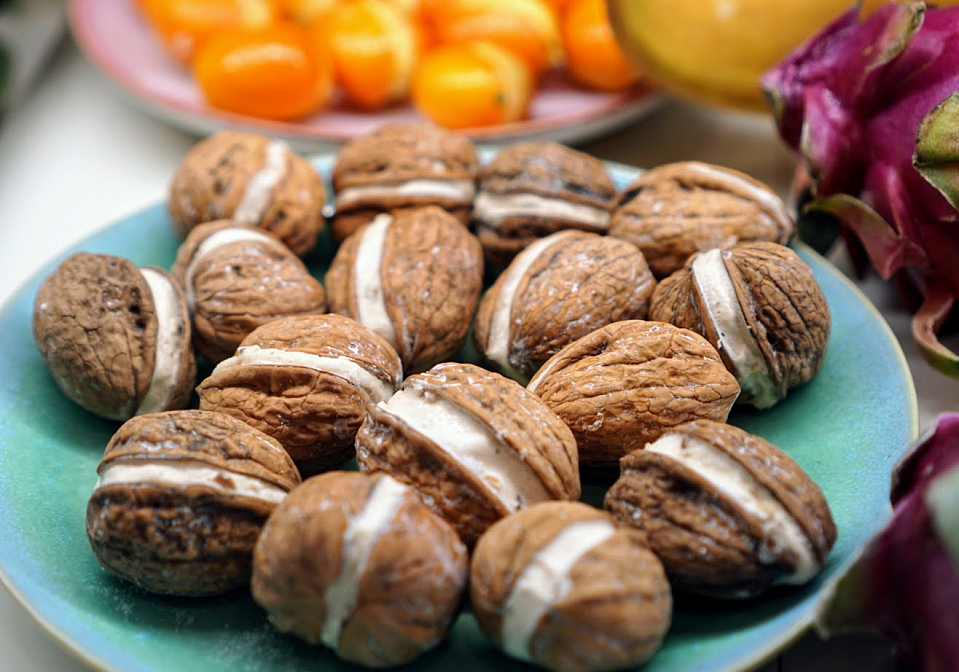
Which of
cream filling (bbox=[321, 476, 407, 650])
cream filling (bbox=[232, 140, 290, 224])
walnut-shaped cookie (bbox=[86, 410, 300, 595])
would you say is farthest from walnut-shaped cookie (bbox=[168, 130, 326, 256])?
cream filling (bbox=[321, 476, 407, 650])

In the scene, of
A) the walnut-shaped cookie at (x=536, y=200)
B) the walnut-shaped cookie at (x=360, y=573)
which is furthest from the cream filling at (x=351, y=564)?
the walnut-shaped cookie at (x=536, y=200)

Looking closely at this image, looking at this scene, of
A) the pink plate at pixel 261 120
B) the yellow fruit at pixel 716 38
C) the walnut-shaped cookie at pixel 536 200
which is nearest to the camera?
the walnut-shaped cookie at pixel 536 200

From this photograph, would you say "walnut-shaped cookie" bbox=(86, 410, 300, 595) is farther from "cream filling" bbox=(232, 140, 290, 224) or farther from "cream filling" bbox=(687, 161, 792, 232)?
"cream filling" bbox=(687, 161, 792, 232)

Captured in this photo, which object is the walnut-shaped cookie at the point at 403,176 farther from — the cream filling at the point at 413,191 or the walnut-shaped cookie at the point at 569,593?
the walnut-shaped cookie at the point at 569,593

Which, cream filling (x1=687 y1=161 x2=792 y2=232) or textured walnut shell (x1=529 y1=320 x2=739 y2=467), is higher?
cream filling (x1=687 y1=161 x2=792 y2=232)

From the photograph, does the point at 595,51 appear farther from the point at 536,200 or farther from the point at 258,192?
the point at 258,192
